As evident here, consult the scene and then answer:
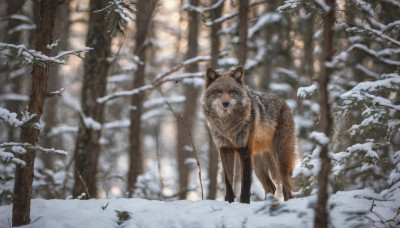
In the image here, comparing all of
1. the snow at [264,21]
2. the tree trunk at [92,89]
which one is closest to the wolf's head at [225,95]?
the tree trunk at [92,89]

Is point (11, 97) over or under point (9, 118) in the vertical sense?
over

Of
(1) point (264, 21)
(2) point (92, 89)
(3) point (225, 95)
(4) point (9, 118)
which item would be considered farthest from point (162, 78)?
(1) point (264, 21)

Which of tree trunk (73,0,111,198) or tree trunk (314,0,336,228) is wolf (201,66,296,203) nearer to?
tree trunk (314,0,336,228)

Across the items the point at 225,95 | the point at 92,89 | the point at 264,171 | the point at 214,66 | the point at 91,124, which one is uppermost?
the point at 214,66

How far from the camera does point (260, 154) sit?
6.70m

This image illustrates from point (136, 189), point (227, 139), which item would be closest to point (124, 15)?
point (227, 139)

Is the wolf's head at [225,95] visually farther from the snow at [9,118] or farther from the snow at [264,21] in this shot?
the snow at [264,21]

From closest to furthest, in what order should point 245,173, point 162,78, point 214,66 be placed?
1. point 245,173
2. point 162,78
3. point 214,66

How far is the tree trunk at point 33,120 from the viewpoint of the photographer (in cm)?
370

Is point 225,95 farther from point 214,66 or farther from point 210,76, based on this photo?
point 214,66

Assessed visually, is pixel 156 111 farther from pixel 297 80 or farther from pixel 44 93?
pixel 44 93

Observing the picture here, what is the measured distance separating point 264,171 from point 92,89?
4658 millimetres

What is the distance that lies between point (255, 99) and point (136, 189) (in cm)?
505

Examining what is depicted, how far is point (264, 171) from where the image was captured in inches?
262
